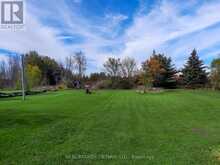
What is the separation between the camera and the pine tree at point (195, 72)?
110ft

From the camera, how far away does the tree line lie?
32381mm

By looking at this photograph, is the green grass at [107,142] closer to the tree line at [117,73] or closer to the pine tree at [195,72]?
the tree line at [117,73]

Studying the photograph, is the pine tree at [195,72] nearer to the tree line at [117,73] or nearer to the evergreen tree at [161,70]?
the tree line at [117,73]

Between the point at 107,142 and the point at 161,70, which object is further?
the point at 161,70

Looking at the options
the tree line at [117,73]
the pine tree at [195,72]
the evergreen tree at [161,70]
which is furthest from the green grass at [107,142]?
the pine tree at [195,72]

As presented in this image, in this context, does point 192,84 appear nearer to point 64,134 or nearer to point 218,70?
point 218,70

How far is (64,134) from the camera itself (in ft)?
17.1

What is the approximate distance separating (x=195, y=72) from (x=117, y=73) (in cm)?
1741

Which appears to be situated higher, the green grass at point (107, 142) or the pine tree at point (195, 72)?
the pine tree at point (195, 72)

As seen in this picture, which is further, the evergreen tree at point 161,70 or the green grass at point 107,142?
the evergreen tree at point 161,70

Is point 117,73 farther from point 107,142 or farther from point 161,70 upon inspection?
point 107,142

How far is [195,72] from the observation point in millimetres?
33531

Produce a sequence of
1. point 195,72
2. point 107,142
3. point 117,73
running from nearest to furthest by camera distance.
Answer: point 107,142 → point 195,72 → point 117,73

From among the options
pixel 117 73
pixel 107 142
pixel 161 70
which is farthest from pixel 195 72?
pixel 107 142
